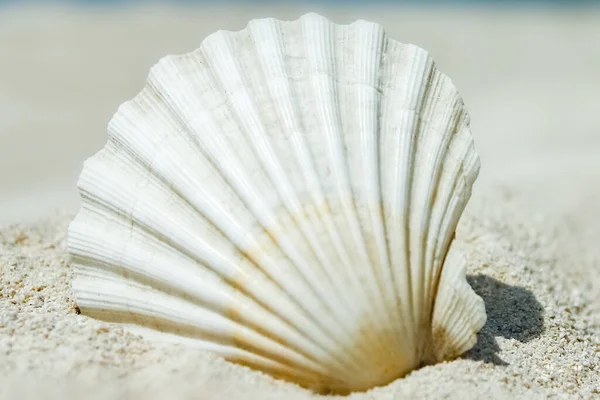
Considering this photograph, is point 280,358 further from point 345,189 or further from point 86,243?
point 86,243

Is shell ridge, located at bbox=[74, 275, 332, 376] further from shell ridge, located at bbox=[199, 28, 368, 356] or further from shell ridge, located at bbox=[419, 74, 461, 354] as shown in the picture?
shell ridge, located at bbox=[419, 74, 461, 354]

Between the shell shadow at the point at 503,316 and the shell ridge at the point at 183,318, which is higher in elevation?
the shell ridge at the point at 183,318

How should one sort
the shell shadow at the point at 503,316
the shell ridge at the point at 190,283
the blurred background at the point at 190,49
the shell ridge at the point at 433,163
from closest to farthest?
the shell ridge at the point at 190,283, the shell ridge at the point at 433,163, the shell shadow at the point at 503,316, the blurred background at the point at 190,49

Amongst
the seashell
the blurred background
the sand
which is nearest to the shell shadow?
the sand

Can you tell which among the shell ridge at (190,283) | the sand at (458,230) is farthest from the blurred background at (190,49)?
the shell ridge at (190,283)

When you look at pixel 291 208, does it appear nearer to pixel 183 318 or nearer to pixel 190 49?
pixel 183 318

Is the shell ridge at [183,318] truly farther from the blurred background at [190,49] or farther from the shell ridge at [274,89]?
the blurred background at [190,49]

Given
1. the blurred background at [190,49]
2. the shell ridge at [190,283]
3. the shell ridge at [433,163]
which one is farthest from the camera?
the blurred background at [190,49]
